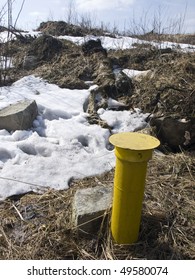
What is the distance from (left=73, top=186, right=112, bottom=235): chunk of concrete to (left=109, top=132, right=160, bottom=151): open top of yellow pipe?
1.99 ft

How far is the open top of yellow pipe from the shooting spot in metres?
1.85

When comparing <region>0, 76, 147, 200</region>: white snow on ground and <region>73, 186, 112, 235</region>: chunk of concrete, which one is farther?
<region>0, 76, 147, 200</region>: white snow on ground

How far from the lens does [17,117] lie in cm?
376

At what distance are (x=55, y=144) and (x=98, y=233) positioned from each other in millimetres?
1519

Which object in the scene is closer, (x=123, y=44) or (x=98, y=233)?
(x=98, y=233)

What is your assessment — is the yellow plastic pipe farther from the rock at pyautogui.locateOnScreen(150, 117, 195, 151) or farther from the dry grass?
the rock at pyautogui.locateOnScreen(150, 117, 195, 151)

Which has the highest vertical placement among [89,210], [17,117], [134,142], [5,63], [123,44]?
[123,44]

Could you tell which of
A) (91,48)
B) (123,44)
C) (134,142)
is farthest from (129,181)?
(123,44)

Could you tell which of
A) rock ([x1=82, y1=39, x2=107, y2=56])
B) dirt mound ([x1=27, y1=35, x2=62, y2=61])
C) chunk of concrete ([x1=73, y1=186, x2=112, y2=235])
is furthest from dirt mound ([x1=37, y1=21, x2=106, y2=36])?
chunk of concrete ([x1=73, y1=186, x2=112, y2=235])

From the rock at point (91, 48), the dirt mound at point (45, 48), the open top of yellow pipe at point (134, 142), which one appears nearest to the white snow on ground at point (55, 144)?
the open top of yellow pipe at point (134, 142)

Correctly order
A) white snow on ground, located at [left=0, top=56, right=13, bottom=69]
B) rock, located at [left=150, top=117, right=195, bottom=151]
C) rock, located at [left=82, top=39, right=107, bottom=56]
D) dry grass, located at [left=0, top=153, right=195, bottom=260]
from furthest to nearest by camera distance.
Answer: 1. rock, located at [left=82, top=39, right=107, bottom=56]
2. white snow on ground, located at [left=0, top=56, right=13, bottom=69]
3. rock, located at [left=150, top=117, right=195, bottom=151]
4. dry grass, located at [left=0, top=153, right=195, bottom=260]

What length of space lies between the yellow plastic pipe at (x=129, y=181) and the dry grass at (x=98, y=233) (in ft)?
0.40

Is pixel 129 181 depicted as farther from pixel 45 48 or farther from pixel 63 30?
pixel 63 30

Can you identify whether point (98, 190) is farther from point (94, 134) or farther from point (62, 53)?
point (62, 53)
